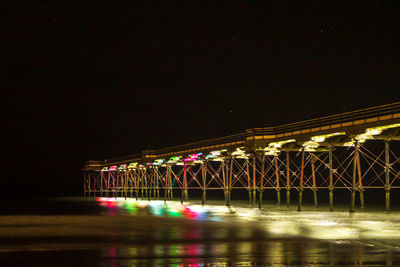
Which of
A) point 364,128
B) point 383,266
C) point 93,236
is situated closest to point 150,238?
point 93,236

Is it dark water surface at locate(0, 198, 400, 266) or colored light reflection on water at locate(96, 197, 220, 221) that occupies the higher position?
dark water surface at locate(0, 198, 400, 266)

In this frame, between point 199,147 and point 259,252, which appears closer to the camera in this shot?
point 259,252

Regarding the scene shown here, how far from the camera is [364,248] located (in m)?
20.1

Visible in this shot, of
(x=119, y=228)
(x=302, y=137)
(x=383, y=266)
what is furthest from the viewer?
(x=302, y=137)

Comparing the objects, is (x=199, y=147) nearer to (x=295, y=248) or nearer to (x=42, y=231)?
(x=42, y=231)

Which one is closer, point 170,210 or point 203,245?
point 203,245

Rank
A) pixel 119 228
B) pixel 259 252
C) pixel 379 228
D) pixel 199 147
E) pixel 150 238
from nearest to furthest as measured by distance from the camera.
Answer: pixel 259 252
pixel 150 238
pixel 379 228
pixel 119 228
pixel 199 147

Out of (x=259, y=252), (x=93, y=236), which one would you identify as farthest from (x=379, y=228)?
(x=93, y=236)

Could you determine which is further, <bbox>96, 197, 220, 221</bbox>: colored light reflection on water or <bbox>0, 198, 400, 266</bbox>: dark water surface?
<bbox>96, 197, 220, 221</bbox>: colored light reflection on water

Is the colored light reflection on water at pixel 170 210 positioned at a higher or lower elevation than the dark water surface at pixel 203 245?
lower

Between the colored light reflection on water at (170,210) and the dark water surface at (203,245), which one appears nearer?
the dark water surface at (203,245)

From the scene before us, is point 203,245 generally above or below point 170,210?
above

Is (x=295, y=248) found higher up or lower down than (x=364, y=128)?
lower down

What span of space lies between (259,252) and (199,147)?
48919 mm
